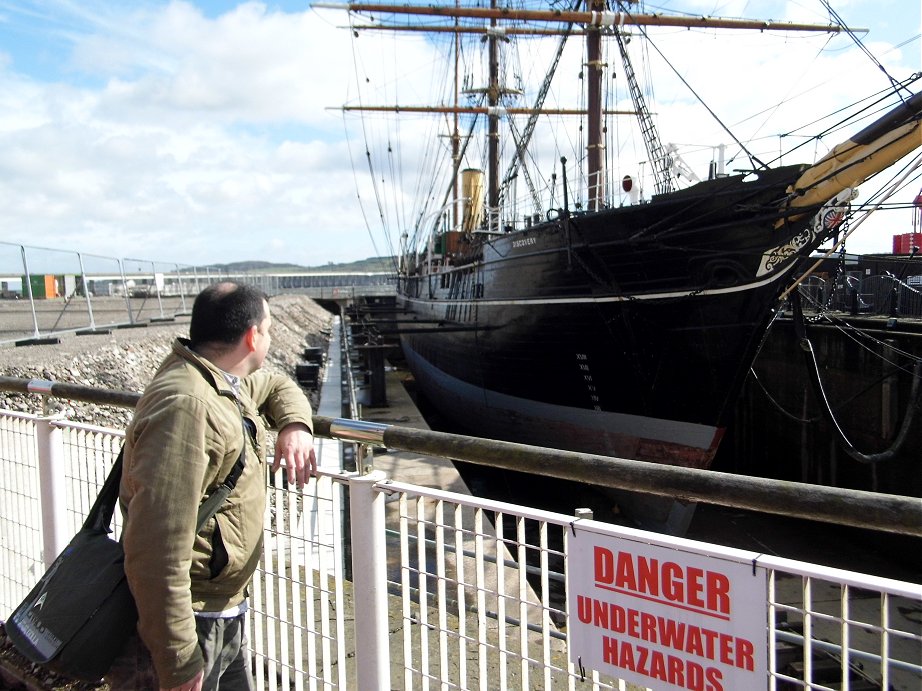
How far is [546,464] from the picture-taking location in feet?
6.31

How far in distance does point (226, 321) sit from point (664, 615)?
4.51 feet

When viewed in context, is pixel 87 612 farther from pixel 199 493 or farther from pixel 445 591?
pixel 445 591

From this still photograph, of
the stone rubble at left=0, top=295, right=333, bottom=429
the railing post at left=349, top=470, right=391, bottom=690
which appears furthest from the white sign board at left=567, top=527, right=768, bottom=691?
the stone rubble at left=0, top=295, right=333, bottom=429

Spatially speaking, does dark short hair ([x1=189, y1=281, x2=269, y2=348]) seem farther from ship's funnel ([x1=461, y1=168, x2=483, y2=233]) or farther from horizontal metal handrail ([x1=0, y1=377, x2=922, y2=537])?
ship's funnel ([x1=461, y1=168, x2=483, y2=233])

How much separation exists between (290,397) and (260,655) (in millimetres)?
1044

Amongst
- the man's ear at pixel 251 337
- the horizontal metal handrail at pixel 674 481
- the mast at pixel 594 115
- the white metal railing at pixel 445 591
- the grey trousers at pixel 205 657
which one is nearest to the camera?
the horizontal metal handrail at pixel 674 481

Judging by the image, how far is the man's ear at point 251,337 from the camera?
6.55 ft

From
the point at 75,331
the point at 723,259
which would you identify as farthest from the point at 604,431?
the point at 75,331

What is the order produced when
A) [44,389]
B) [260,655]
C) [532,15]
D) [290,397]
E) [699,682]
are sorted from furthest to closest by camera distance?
[532,15] → [44,389] → [260,655] → [290,397] → [699,682]

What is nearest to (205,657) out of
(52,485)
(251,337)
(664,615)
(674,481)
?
(251,337)

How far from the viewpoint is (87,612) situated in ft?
5.88

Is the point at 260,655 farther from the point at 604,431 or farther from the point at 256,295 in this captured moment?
the point at 604,431

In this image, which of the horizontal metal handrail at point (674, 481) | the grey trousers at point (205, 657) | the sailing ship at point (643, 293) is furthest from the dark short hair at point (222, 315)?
the sailing ship at point (643, 293)

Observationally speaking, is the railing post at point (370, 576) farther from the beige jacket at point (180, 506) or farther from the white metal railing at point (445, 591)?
the beige jacket at point (180, 506)
